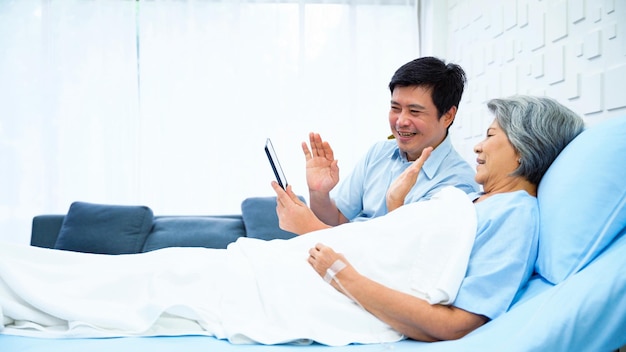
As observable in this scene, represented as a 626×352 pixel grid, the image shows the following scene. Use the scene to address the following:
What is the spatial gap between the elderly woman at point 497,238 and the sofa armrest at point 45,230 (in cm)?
245

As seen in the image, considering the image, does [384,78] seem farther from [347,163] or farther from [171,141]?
[171,141]

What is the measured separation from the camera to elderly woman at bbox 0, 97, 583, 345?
4.12 ft

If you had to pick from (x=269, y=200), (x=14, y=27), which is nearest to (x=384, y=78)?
(x=269, y=200)

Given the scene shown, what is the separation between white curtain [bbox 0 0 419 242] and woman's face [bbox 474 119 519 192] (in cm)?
277

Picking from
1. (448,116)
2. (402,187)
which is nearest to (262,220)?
(448,116)

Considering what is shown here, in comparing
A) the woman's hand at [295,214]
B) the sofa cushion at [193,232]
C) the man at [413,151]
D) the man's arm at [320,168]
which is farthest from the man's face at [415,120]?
the sofa cushion at [193,232]

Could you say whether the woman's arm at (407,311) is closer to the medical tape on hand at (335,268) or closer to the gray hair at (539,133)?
the medical tape on hand at (335,268)

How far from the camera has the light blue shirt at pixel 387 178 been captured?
201 cm

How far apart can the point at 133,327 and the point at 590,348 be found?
2.91 feet

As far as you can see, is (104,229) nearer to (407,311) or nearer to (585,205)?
(407,311)

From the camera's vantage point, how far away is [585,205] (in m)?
1.24

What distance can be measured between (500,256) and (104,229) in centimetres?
251

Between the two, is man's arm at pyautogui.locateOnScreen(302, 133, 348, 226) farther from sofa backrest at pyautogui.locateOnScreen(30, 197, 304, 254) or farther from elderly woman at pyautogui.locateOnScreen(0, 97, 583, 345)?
sofa backrest at pyautogui.locateOnScreen(30, 197, 304, 254)

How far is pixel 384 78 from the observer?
4398 millimetres
